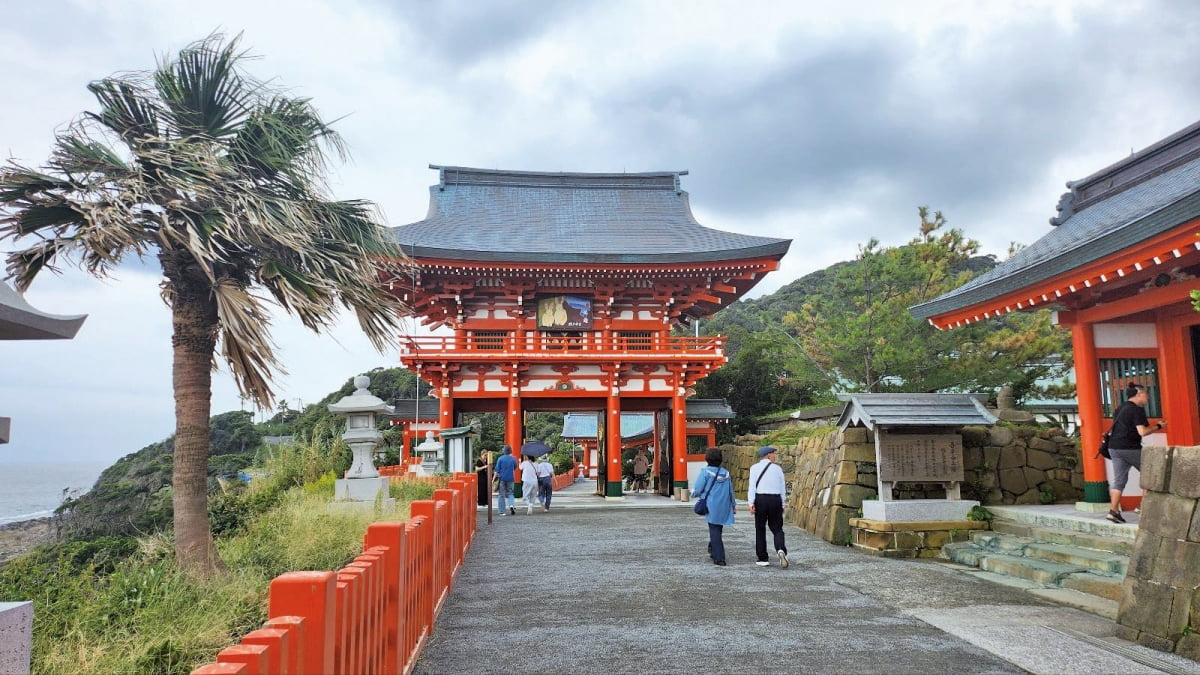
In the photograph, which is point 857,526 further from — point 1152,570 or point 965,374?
point 965,374

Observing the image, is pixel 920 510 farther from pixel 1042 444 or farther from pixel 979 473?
pixel 1042 444

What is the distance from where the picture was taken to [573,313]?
1900cm

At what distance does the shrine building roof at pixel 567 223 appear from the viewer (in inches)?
704

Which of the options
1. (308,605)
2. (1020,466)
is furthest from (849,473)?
(308,605)

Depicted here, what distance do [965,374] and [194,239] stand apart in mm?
16097

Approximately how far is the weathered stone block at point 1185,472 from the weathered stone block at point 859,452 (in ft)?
14.2

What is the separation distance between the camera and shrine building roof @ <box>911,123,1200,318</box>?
6648mm

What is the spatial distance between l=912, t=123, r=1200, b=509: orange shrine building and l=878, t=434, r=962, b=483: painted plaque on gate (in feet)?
5.22

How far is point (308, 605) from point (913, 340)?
16.7 meters

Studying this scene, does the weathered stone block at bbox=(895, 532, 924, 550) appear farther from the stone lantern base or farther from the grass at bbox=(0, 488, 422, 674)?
the stone lantern base

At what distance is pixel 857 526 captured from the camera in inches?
340

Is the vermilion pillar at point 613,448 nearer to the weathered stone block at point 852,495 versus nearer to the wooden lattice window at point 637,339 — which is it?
the wooden lattice window at point 637,339

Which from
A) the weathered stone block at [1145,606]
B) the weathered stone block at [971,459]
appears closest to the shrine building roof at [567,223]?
the weathered stone block at [971,459]

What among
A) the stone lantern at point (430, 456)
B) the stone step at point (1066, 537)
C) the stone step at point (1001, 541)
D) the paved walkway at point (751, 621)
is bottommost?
the paved walkway at point (751, 621)
